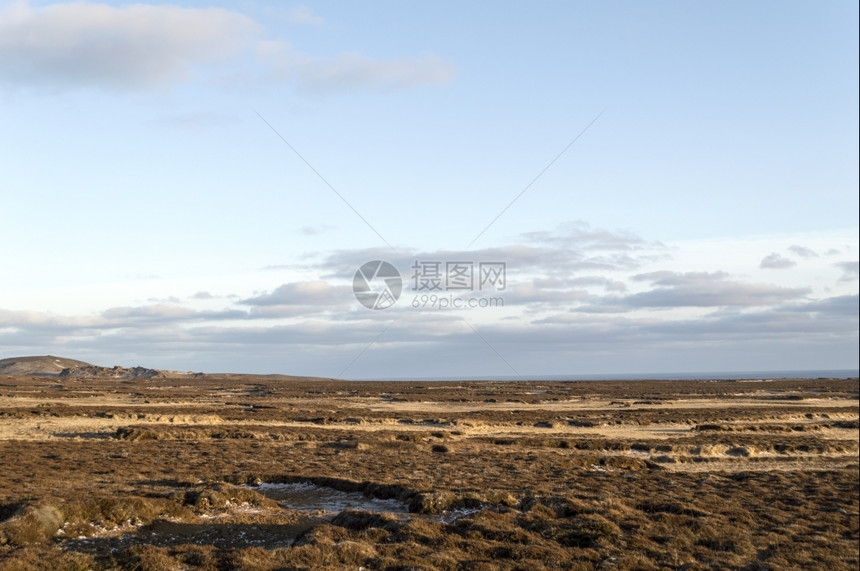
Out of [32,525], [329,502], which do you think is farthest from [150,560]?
[329,502]

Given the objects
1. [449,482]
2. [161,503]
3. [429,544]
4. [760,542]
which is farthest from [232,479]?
[760,542]

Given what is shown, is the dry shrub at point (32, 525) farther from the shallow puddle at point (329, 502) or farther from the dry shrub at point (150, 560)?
the shallow puddle at point (329, 502)

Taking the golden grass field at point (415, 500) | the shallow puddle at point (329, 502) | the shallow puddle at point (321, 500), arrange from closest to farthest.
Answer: the golden grass field at point (415, 500), the shallow puddle at point (329, 502), the shallow puddle at point (321, 500)

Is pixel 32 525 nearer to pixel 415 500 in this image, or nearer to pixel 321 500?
pixel 321 500

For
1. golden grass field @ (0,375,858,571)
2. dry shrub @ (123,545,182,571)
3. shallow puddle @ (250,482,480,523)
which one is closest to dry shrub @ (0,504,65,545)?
golden grass field @ (0,375,858,571)

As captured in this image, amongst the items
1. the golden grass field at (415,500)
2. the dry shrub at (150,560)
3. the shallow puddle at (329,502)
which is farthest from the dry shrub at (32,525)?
the shallow puddle at (329,502)

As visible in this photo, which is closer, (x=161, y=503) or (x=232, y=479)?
(x=161, y=503)

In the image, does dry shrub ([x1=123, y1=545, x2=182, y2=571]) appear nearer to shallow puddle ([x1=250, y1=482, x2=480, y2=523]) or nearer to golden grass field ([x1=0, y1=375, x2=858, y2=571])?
golden grass field ([x1=0, y1=375, x2=858, y2=571])

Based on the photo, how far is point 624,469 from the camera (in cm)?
3033

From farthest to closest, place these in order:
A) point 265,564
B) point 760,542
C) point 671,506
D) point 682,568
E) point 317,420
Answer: point 317,420 → point 671,506 → point 760,542 → point 682,568 → point 265,564

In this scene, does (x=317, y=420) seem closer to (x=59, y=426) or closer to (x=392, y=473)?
(x=59, y=426)

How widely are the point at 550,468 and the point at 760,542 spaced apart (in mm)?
12563

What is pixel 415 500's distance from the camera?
19656 millimetres

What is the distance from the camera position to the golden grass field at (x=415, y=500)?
14.9 metres
